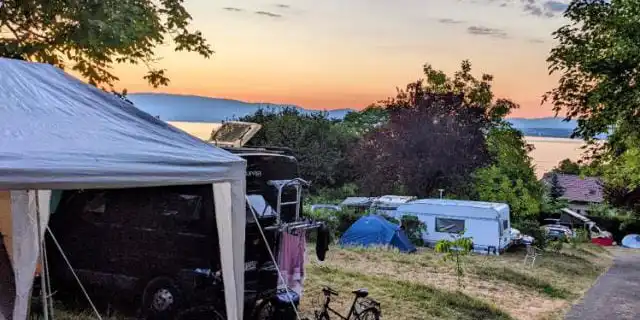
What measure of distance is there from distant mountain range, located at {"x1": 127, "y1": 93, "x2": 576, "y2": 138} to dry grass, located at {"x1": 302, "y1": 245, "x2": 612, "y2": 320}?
10.5 ft

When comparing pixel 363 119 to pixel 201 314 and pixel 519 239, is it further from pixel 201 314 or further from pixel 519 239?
pixel 201 314

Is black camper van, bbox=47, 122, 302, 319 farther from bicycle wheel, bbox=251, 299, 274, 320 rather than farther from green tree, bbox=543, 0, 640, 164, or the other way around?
green tree, bbox=543, 0, 640, 164

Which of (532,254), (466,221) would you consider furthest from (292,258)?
(532,254)

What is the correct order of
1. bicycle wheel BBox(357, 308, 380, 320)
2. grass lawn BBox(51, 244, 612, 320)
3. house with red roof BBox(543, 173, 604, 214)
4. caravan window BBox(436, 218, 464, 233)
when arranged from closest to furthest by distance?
bicycle wheel BBox(357, 308, 380, 320) → grass lawn BBox(51, 244, 612, 320) → caravan window BBox(436, 218, 464, 233) → house with red roof BBox(543, 173, 604, 214)

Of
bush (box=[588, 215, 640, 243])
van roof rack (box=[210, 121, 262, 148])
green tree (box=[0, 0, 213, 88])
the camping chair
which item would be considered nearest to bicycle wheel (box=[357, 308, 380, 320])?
van roof rack (box=[210, 121, 262, 148])

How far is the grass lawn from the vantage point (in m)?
8.83

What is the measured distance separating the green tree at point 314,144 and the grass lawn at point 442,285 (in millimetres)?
13996

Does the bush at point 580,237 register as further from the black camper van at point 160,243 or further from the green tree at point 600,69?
the black camper van at point 160,243

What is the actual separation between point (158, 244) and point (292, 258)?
4.40 ft

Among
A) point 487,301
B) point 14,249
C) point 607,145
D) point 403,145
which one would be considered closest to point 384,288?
point 487,301

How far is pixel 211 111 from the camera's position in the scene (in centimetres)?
2506

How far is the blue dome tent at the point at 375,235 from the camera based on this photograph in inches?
700

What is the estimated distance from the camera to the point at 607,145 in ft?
39.9

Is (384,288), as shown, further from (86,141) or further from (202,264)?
(86,141)
